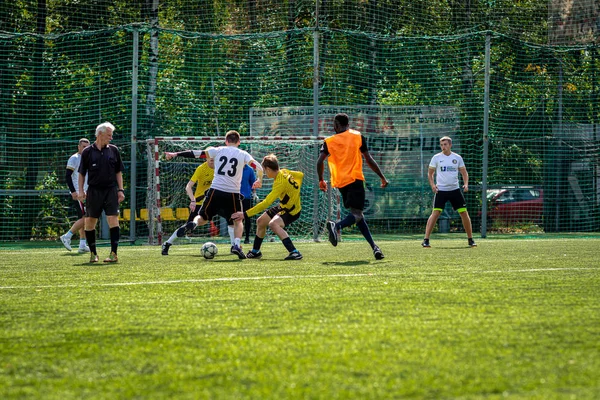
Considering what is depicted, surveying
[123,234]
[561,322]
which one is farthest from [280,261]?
[123,234]

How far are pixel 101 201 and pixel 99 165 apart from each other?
19.5 inches

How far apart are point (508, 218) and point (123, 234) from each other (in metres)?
10.7

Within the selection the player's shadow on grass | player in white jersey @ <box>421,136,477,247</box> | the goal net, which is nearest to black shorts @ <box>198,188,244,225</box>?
the player's shadow on grass

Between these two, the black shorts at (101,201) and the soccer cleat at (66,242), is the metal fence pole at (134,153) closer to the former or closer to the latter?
the soccer cleat at (66,242)

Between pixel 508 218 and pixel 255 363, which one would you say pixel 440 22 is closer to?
pixel 508 218

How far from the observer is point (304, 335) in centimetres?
448

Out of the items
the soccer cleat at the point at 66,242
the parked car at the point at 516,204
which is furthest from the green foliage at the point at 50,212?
the parked car at the point at 516,204

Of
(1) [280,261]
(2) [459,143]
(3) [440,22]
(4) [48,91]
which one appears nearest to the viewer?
(1) [280,261]

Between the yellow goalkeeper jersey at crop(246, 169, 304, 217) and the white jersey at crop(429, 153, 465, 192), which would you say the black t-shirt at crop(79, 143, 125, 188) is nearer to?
the yellow goalkeeper jersey at crop(246, 169, 304, 217)

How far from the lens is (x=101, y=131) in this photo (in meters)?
10.7

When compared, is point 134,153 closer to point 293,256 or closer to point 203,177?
point 203,177

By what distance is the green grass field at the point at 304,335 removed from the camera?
3342mm

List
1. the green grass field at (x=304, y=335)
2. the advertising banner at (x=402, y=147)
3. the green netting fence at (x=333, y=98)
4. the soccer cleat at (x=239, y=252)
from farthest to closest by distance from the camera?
the advertising banner at (x=402, y=147), the green netting fence at (x=333, y=98), the soccer cleat at (x=239, y=252), the green grass field at (x=304, y=335)

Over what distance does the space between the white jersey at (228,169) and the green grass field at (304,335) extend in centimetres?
318
